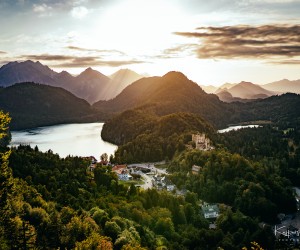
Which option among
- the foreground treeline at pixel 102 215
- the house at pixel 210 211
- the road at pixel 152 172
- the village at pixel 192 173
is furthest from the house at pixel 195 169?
the house at pixel 210 211

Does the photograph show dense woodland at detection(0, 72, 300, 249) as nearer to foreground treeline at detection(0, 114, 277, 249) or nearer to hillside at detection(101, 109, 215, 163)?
foreground treeline at detection(0, 114, 277, 249)

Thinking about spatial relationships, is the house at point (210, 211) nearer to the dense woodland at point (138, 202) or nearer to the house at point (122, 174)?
the dense woodland at point (138, 202)

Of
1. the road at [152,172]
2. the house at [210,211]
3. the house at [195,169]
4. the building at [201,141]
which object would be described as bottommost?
the house at [210,211]

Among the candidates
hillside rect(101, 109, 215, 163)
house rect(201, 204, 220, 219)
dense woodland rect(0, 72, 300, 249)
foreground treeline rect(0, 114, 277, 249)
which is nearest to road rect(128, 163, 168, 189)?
dense woodland rect(0, 72, 300, 249)

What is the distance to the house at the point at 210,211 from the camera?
58.9m

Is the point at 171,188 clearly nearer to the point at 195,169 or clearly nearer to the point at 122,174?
the point at 195,169

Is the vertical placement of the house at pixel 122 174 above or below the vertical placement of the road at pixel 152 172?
above

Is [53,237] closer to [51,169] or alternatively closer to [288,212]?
[51,169]

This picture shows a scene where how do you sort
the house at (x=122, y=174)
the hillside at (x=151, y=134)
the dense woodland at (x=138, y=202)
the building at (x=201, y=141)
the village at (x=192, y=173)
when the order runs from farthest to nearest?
the hillside at (x=151, y=134), the building at (x=201, y=141), the house at (x=122, y=174), the village at (x=192, y=173), the dense woodland at (x=138, y=202)

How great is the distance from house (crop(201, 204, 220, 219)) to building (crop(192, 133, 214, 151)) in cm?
3494

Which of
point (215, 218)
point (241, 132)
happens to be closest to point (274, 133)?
point (241, 132)

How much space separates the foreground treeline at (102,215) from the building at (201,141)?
30252 mm

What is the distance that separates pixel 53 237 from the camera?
101 ft

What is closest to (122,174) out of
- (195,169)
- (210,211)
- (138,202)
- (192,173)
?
(192,173)
